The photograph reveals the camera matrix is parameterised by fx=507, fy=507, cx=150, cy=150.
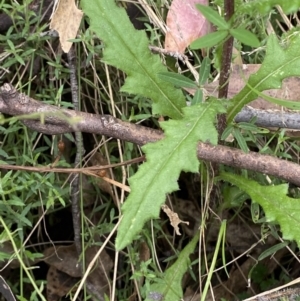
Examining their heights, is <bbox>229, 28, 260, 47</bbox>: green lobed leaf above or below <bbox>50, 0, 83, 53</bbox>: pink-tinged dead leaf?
below

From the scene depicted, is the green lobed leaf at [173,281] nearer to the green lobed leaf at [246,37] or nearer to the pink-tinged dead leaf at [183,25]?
the pink-tinged dead leaf at [183,25]

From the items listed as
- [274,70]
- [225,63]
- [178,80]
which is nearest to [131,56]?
[178,80]

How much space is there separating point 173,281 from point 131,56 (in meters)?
0.67

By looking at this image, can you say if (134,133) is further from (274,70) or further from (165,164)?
(274,70)

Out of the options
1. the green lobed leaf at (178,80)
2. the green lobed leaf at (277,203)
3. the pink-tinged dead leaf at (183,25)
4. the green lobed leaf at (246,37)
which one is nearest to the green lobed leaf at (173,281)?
the green lobed leaf at (277,203)

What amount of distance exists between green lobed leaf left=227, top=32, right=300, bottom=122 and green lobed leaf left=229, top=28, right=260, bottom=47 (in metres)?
0.31

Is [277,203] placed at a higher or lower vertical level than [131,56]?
lower

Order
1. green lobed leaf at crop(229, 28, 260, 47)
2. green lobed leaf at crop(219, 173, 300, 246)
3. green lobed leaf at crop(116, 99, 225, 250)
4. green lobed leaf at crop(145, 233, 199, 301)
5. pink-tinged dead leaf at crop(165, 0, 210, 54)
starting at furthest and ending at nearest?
pink-tinged dead leaf at crop(165, 0, 210, 54), green lobed leaf at crop(145, 233, 199, 301), green lobed leaf at crop(219, 173, 300, 246), green lobed leaf at crop(116, 99, 225, 250), green lobed leaf at crop(229, 28, 260, 47)

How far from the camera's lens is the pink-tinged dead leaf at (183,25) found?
1.60 meters

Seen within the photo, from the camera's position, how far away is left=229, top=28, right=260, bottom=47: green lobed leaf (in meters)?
1.01

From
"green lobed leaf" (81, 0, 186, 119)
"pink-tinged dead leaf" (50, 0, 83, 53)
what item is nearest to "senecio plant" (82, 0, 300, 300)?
"green lobed leaf" (81, 0, 186, 119)

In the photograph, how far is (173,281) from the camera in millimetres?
1502

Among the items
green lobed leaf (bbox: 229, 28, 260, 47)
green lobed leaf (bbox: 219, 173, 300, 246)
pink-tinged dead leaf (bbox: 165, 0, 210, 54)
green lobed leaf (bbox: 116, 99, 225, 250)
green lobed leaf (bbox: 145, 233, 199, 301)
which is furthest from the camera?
pink-tinged dead leaf (bbox: 165, 0, 210, 54)

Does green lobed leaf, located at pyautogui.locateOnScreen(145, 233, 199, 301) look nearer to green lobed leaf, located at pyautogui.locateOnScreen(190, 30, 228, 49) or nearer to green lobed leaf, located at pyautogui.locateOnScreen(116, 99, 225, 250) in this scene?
green lobed leaf, located at pyautogui.locateOnScreen(116, 99, 225, 250)
